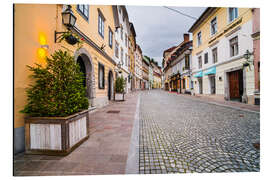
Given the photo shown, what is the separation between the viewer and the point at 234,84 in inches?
418

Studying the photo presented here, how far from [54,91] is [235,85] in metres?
13.3

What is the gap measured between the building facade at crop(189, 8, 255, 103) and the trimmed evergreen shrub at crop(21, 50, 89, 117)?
1105 centimetres

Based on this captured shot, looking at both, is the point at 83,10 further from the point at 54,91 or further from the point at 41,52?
the point at 54,91

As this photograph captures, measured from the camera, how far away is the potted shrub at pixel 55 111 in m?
2.35

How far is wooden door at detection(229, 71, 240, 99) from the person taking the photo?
10547 mm

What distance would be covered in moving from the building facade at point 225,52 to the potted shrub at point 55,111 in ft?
36.2

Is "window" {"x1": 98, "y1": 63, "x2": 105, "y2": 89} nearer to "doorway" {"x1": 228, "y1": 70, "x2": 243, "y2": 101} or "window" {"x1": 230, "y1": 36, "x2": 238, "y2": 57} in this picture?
"window" {"x1": 230, "y1": 36, "x2": 238, "y2": 57}

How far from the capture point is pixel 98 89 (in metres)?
7.43

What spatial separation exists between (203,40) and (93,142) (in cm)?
1635

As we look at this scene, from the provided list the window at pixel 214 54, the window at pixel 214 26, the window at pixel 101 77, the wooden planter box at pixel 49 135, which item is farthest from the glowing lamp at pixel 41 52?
the window at pixel 214 26

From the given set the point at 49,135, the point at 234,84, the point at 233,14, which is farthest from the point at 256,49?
the point at 49,135

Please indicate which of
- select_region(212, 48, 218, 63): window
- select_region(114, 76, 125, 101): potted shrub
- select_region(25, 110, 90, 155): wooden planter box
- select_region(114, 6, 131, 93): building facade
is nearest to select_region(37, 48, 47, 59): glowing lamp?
select_region(25, 110, 90, 155): wooden planter box

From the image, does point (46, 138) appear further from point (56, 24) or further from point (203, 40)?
point (203, 40)
